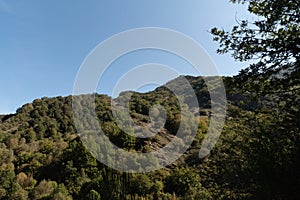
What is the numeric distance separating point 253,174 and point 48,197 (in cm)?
4461

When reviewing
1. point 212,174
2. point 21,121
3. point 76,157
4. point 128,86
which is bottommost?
point 212,174

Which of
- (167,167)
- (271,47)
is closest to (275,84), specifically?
(271,47)

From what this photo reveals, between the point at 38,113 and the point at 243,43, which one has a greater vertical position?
the point at 38,113

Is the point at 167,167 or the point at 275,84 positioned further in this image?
the point at 167,167

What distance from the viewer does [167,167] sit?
54.2 metres

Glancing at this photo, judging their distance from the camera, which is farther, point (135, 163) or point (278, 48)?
point (135, 163)

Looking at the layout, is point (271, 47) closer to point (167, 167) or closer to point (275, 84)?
point (275, 84)

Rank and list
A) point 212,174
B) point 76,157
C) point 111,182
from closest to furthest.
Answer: point 212,174 → point 111,182 → point 76,157

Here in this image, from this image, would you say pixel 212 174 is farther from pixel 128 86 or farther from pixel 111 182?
pixel 128 86

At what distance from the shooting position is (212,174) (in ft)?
23.9

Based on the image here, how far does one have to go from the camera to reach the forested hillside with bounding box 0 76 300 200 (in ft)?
17.3

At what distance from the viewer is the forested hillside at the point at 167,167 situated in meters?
5.27

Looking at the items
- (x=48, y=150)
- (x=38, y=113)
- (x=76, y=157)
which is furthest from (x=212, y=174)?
(x=38, y=113)

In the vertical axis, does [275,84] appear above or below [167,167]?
below
